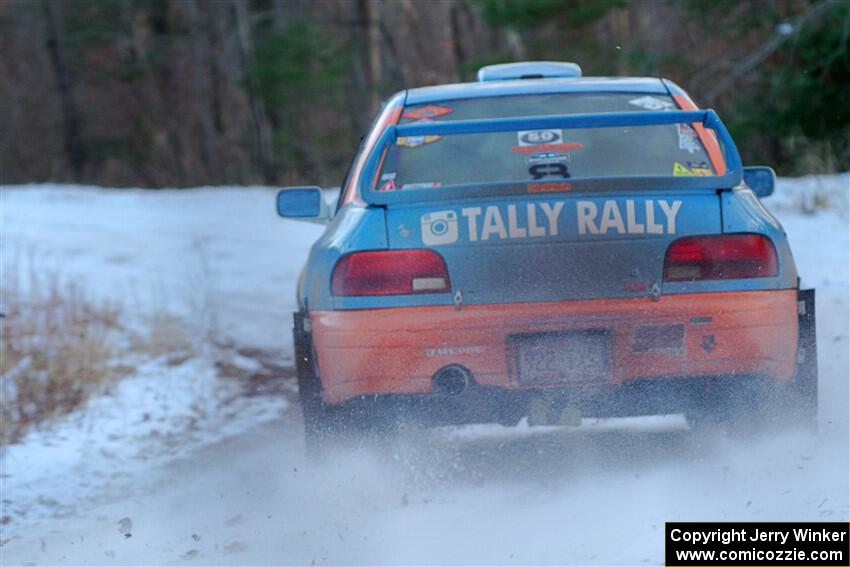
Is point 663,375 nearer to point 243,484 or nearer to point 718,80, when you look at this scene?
point 243,484

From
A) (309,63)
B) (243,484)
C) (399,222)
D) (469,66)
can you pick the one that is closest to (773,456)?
(399,222)

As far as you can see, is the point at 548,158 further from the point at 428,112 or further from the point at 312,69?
the point at 312,69

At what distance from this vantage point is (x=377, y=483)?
5.58 meters

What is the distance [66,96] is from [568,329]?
3309cm

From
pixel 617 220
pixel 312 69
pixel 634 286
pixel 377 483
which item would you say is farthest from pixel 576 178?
pixel 312 69

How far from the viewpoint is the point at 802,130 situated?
16344 millimetres

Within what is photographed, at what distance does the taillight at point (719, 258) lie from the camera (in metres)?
5.07

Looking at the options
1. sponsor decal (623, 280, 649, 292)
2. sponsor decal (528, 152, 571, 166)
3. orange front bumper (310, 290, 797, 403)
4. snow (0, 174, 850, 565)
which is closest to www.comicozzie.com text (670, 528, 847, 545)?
snow (0, 174, 850, 565)

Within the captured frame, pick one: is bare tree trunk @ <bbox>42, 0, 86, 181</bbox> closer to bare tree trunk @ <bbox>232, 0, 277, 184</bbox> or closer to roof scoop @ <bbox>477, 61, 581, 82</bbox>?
bare tree trunk @ <bbox>232, 0, 277, 184</bbox>

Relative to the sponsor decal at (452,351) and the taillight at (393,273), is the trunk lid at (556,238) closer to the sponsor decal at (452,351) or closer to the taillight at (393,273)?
the taillight at (393,273)

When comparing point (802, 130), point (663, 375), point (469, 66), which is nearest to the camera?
point (663, 375)

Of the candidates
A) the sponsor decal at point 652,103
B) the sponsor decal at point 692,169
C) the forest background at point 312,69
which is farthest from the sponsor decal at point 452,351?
the forest background at point 312,69

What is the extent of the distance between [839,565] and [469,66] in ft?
62.2

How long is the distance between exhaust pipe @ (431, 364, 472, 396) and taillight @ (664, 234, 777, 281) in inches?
30.8
